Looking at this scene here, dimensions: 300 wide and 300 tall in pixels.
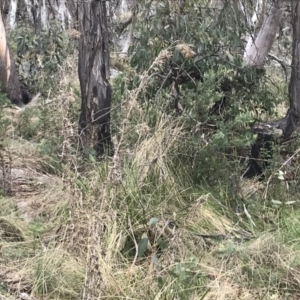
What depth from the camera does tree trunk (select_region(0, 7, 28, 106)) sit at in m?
7.79

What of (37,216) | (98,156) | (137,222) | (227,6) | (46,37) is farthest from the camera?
(46,37)

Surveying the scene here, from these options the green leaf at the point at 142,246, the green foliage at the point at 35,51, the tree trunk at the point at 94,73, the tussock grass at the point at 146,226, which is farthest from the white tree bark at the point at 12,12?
the green leaf at the point at 142,246

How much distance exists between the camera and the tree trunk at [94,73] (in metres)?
4.71

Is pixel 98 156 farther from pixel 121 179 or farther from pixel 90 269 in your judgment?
pixel 90 269

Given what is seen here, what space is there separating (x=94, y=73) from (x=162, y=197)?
1664mm

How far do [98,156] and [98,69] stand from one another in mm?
894

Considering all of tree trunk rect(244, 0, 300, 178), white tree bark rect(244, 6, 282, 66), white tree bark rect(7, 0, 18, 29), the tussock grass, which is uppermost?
white tree bark rect(7, 0, 18, 29)

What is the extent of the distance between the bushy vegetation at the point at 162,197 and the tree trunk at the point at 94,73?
195 millimetres

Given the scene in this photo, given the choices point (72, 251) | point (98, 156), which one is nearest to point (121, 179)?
point (72, 251)

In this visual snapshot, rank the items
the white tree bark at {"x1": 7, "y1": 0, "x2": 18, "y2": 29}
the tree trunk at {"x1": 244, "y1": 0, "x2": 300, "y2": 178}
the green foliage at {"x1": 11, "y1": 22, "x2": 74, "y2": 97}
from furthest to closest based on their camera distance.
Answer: the white tree bark at {"x1": 7, "y1": 0, "x2": 18, "y2": 29}, the green foliage at {"x1": 11, "y1": 22, "x2": 74, "y2": 97}, the tree trunk at {"x1": 244, "y1": 0, "x2": 300, "y2": 178}

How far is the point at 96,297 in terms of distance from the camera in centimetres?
258

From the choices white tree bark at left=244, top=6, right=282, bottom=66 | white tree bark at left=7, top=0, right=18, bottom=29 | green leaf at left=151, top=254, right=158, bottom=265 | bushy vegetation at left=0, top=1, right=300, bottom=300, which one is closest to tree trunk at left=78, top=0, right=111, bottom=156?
bushy vegetation at left=0, top=1, right=300, bottom=300

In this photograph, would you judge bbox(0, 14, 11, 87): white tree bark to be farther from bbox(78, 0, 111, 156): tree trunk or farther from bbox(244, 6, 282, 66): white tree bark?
bbox(244, 6, 282, 66): white tree bark

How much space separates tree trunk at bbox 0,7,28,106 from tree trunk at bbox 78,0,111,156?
10.7 ft
